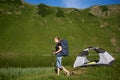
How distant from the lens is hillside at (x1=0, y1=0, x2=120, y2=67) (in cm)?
11907

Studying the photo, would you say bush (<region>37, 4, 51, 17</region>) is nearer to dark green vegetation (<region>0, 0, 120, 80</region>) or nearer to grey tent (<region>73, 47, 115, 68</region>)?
dark green vegetation (<region>0, 0, 120, 80</region>)

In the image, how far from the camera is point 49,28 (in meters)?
144

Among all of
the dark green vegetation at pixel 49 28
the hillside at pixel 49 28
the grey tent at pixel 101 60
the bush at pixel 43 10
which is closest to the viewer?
the grey tent at pixel 101 60

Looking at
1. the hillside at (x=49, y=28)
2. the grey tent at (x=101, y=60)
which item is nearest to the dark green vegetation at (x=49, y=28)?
the hillside at (x=49, y=28)

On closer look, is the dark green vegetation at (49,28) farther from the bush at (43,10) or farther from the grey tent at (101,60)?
the grey tent at (101,60)

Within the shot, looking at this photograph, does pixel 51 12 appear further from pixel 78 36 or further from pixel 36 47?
pixel 36 47

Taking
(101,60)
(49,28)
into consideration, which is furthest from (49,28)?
(101,60)

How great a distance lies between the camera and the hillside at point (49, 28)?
119075 millimetres

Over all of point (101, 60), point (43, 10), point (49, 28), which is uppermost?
point (43, 10)

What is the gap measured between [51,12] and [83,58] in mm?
140930

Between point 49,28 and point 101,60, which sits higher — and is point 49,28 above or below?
above

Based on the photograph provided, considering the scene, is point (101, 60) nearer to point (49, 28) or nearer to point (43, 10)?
point (49, 28)

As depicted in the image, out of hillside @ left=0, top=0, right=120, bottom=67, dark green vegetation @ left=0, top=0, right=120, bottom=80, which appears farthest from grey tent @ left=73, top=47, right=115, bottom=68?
hillside @ left=0, top=0, right=120, bottom=67

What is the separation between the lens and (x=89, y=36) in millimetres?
144750
